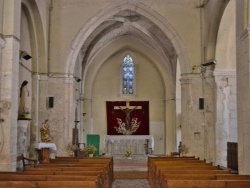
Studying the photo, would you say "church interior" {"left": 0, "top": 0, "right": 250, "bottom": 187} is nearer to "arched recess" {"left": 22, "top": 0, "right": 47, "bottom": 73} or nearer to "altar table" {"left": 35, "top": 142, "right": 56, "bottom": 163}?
"arched recess" {"left": 22, "top": 0, "right": 47, "bottom": 73}

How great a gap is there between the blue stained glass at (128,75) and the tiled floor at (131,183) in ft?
40.5

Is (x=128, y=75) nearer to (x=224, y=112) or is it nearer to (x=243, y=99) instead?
(x=224, y=112)

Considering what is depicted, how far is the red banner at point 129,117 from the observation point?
2370cm

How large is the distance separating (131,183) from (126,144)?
10.1 metres

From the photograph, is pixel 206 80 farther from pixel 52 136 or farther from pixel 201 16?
pixel 52 136

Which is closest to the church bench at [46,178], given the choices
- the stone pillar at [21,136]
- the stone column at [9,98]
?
the stone column at [9,98]

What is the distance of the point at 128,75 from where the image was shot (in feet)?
80.1

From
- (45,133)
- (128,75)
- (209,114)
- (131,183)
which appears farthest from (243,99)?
(128,75)

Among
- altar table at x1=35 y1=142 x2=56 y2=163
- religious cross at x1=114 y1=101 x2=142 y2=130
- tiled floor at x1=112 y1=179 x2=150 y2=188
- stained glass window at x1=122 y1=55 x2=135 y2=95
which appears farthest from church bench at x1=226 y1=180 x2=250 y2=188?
stained glass window at x1=122 y1=55 x2=135 y2=95

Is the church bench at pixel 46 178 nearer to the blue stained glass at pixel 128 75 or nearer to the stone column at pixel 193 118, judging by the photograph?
the stone column at pixel 193 118

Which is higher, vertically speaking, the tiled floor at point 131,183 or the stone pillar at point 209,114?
the stone pillar at point 209,114

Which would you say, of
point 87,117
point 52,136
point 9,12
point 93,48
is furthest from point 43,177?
point 87,117

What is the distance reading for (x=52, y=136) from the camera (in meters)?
14.7

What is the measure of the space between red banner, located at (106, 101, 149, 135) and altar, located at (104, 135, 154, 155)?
1.72 m
